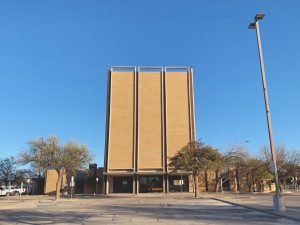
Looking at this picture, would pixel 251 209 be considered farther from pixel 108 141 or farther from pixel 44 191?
pixel 44 191

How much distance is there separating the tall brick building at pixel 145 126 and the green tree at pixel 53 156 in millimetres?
15387

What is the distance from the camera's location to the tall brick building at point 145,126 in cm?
5928

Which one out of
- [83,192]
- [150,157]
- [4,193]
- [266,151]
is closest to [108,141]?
[150,157]

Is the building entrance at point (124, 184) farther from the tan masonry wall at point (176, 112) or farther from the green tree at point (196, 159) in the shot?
the green tree at point (196, 159)

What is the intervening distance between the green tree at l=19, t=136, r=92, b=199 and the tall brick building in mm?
15387

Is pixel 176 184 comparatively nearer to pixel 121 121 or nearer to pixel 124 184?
pixel 124 184

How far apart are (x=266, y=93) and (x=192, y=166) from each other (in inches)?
948

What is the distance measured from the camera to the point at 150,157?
59.4m

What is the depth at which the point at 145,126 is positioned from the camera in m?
60.5

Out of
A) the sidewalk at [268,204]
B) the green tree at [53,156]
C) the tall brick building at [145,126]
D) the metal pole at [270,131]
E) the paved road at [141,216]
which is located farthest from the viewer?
the tall brick building at [145,126]

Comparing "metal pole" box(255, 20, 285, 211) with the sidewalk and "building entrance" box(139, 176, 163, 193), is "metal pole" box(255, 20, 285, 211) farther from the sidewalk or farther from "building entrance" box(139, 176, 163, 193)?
"building entrance" box(139, 176, 163, 193)

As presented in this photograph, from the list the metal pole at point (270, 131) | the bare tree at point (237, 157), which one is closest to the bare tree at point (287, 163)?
the bare tree at point (237, 157)

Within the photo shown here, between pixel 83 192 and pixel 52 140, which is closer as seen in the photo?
pixel 52 140

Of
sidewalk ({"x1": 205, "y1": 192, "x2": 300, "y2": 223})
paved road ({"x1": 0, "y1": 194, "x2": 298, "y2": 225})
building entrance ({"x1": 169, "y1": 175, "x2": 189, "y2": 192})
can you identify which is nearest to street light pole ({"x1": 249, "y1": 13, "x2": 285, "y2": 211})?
sidewalk ({"x1": 205, "y1": 192, "x2": 300, "y2": 223})
